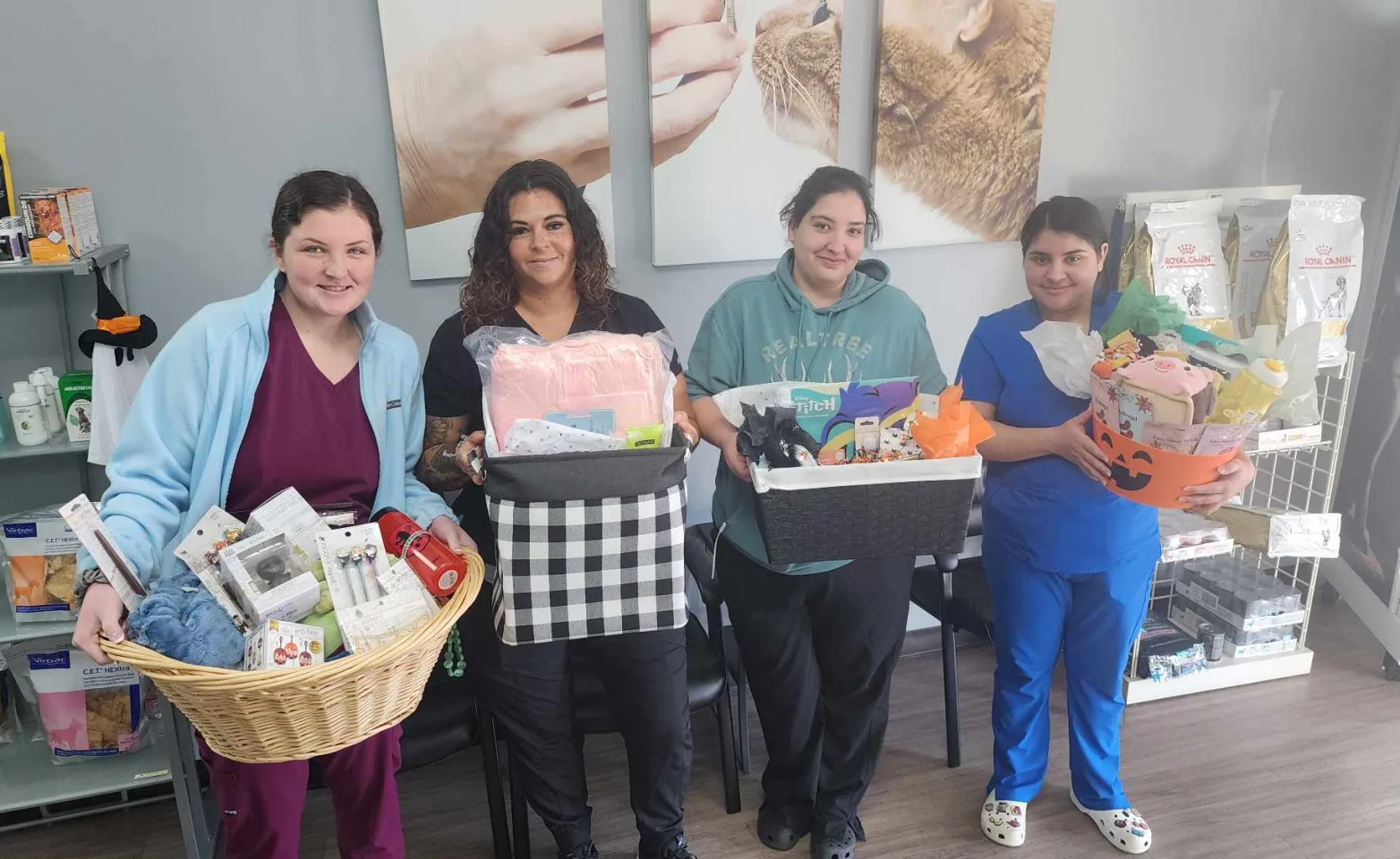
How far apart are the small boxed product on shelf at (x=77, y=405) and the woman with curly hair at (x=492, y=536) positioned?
0.77 metres

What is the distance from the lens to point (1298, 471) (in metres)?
2.97

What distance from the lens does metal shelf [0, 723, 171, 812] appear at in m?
2.05

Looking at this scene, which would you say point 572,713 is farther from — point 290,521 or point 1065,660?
point 1065,660

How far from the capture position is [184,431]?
156 cm

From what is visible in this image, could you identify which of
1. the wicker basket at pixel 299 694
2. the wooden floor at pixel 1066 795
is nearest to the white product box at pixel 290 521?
the wicker basket at pixel 299 694

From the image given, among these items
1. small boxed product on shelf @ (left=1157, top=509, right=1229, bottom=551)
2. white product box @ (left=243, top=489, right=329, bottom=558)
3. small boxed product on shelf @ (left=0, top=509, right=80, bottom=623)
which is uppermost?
white product box @ (left=243, top=489, right=329, bottom=558)

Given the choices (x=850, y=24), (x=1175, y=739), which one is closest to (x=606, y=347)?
(x=850, y=24)

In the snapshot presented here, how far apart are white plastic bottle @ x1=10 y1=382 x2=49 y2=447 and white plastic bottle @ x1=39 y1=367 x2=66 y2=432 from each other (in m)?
0.03

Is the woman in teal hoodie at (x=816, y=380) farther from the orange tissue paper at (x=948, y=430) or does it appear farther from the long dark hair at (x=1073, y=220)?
the long dark hair at (x=1073, y=220)

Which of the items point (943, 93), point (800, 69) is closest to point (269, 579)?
point (800, 69)

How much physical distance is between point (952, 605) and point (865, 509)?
88 cm

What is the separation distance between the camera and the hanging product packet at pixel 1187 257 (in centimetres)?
242

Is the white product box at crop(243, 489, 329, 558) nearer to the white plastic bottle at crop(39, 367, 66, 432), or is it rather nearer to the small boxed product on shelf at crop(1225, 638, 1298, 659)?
the white plastic bottle at crop(39, 367, 66, 432)

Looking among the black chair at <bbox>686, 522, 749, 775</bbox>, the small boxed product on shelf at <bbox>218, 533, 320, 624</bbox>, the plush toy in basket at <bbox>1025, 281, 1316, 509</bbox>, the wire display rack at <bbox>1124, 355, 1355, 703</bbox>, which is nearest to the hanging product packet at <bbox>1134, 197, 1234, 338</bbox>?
the wire display rack at <bbox>1124, 355, 1355, 703</bbox>
